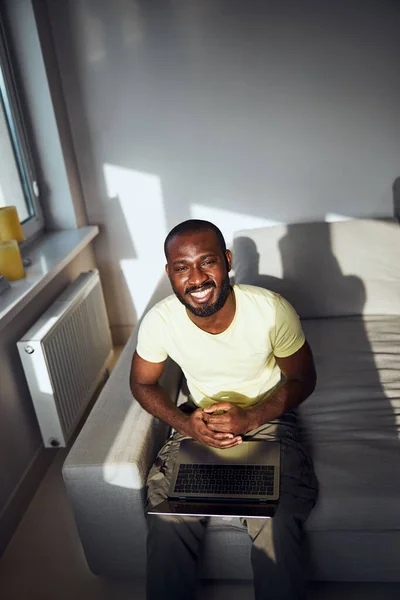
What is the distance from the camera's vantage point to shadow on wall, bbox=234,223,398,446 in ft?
5.39

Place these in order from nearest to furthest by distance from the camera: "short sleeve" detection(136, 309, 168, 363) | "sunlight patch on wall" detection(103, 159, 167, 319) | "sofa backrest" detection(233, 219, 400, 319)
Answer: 1. "short sleeve" detection(136, 309, 168, 363)
2. "sofa backrest" detection(233, 219, 400, 319)
3. "sunlight patch on wall" detection(103, 159, 167, 319)

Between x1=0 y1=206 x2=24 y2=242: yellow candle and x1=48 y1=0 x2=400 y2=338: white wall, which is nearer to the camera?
x1=0 y1=206 x2=24 y2=242: yellow candle

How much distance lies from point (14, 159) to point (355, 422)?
6.15 ft

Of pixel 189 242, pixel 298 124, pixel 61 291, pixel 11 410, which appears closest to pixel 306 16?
pixel 298 124

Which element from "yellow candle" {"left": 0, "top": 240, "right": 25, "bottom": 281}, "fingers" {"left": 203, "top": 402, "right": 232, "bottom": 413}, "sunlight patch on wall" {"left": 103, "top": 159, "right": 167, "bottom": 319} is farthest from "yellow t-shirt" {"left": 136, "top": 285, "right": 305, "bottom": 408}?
"sunlight patch on wall" {"left": 103, "top": 159, "right": 167, "bottom": 319}

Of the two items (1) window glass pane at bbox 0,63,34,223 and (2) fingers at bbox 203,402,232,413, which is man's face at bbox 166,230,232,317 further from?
(1) window glass pane at bbox 0,63,34,223

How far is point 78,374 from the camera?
7.32 feet

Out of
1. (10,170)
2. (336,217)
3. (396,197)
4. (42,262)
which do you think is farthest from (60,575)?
(396,197)

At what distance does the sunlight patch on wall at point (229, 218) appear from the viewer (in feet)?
8.72

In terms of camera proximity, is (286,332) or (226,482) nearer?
(226,482)

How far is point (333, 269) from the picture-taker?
7.32ft

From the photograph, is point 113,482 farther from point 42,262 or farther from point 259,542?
point 42,262

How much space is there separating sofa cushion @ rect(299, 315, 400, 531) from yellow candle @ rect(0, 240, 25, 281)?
119 cm

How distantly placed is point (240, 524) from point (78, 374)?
3.51 ft
